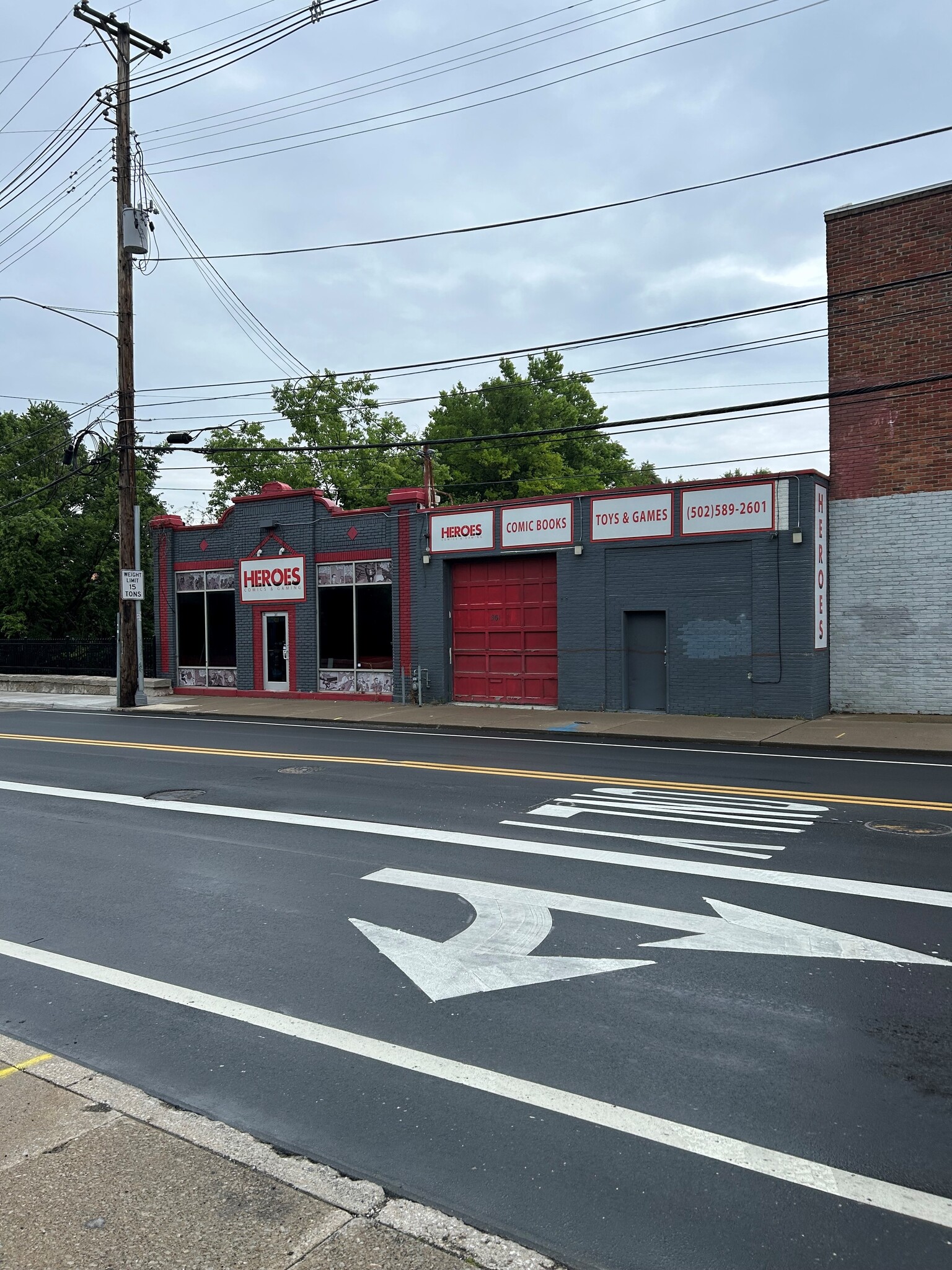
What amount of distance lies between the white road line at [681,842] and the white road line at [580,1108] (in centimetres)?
413

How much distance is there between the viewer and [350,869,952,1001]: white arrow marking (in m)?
5.23

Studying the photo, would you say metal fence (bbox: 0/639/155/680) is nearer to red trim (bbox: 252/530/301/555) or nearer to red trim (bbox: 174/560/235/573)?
red trim (bbox: 174/560/235/573)

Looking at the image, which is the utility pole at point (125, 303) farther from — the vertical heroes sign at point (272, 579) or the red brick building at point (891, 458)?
the red brick building at point (891, 458)

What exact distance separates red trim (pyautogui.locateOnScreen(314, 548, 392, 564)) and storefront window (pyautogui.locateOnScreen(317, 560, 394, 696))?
97 millimetres

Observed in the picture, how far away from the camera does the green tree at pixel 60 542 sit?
3672 centimetres

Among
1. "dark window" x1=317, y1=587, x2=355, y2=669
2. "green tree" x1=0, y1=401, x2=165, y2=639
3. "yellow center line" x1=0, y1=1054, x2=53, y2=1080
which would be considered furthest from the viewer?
"green tree" x1=0, y1=401, x2=165, y2=639

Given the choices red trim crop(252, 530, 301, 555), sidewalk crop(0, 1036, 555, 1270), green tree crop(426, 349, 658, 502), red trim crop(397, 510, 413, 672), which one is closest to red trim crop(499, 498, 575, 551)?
red trim crop(397, 510, 413, 672)

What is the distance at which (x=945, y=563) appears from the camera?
18094 millimetres

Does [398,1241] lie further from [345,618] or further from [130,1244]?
[345,618]

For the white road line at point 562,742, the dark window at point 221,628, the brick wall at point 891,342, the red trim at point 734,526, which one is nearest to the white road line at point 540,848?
the white road line at point 562,742

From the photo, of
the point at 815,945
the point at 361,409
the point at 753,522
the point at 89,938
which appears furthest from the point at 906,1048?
the point at 361,409

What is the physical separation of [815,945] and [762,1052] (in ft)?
4.98

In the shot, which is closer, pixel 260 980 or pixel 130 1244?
pixel 130 1244

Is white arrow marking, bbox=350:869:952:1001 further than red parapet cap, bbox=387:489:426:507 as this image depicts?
No
